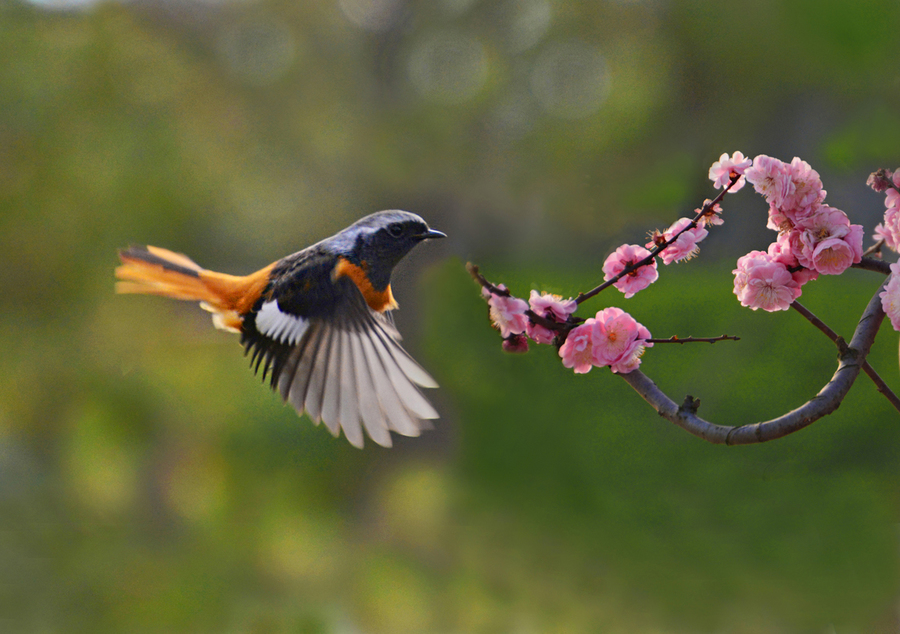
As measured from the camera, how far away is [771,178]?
343mm

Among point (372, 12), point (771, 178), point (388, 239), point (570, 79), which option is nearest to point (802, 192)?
point (771, 178)

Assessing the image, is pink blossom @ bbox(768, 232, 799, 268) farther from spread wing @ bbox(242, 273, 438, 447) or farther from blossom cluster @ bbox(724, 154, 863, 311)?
spread wing @ bbox(242, 273, 438, 447)

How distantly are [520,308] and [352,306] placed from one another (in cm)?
17

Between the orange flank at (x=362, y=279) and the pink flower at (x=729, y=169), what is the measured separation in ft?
0.68

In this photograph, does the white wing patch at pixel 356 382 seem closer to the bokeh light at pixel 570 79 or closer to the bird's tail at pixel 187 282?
the bird's tail at pixel 187 282

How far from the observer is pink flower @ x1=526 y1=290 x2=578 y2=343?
339mm

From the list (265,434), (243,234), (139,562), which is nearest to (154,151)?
(243,234)

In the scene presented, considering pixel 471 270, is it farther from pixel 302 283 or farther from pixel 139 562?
pixel 139 562

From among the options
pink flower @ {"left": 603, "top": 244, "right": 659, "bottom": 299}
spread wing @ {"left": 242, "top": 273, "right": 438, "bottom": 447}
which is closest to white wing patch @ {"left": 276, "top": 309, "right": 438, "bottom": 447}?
spread wing @ {"left": 242, "top": 273, "right": 438, "bottom": 447}

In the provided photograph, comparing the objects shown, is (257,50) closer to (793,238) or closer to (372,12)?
(372,12)

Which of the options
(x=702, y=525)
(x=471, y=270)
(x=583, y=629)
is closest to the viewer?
(x=471, y=270)

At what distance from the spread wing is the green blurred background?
948 mm

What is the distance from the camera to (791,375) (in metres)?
1.51

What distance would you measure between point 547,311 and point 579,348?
0.9 inches
